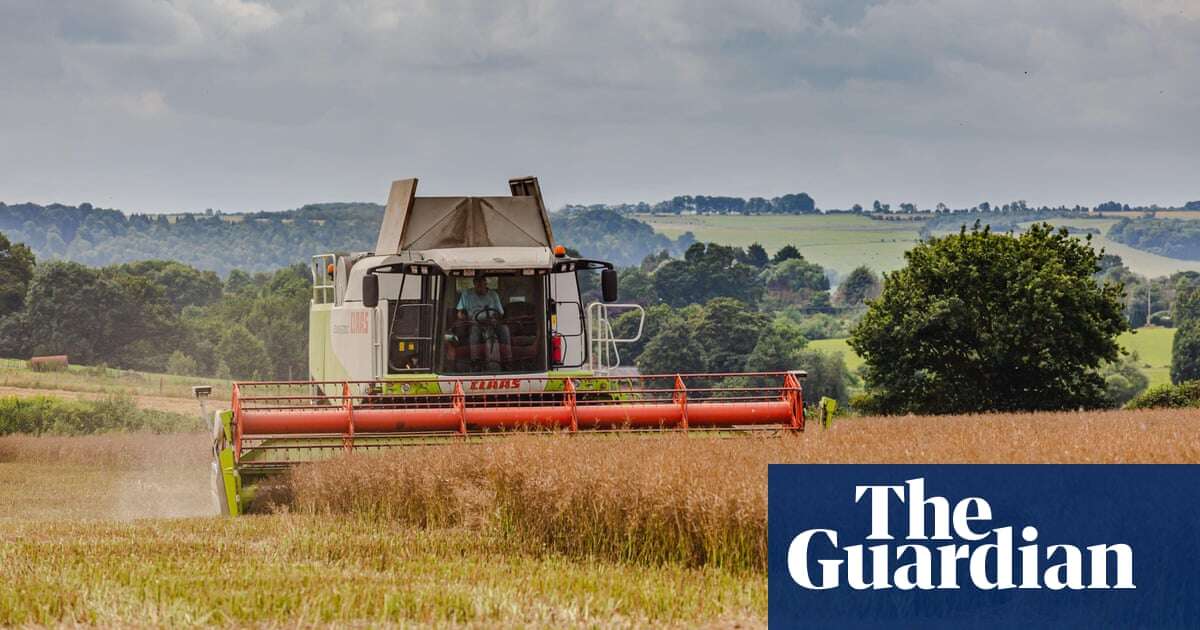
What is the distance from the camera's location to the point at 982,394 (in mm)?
48781

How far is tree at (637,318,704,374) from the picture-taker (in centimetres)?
9444

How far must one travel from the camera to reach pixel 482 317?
18.6 meters

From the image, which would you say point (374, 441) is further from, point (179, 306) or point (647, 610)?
point (179, 306)

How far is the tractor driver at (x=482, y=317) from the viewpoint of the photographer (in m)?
18.4

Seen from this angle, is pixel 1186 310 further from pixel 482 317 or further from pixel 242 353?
pixel 482 317

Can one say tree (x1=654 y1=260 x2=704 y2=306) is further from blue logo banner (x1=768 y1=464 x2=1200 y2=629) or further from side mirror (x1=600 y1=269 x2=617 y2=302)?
blue logo banner (x1=768 y1=464 x2=1200 y2=629)

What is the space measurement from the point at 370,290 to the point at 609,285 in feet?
8.90

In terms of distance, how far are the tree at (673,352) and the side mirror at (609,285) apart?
74.8 m

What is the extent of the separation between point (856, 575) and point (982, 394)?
40.9 m

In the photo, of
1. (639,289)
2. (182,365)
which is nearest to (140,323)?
(182,365)

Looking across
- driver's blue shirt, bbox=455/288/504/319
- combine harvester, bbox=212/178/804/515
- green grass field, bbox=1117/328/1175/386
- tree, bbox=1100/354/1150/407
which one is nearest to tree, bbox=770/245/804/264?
green grass field, bbox=1117/328/1175/386

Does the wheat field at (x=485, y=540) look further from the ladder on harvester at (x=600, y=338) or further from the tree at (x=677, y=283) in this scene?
the tree at (x=677, y=283)

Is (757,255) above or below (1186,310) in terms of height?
above

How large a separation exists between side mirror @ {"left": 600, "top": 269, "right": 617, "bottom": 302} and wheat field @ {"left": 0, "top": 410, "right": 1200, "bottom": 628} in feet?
11.0
